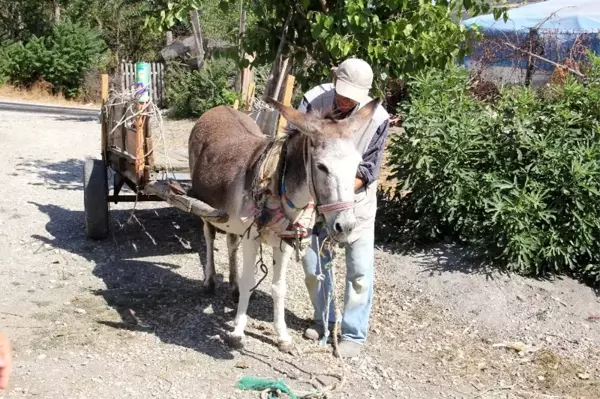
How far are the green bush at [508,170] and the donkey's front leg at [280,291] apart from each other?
7.28 feet

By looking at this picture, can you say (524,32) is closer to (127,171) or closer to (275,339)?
(127,171)

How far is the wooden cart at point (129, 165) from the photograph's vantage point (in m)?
6.53

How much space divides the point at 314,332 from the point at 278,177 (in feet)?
4.81

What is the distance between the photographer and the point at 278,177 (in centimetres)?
467

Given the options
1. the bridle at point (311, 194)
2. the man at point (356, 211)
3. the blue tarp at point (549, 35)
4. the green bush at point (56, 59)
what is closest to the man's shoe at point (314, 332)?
the man at point (356, 211)

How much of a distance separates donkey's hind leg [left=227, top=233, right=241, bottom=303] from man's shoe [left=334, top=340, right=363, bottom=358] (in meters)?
1.24

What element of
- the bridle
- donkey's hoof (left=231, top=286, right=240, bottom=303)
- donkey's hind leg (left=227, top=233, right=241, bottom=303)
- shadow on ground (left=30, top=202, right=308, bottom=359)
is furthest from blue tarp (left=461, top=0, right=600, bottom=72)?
the bridle

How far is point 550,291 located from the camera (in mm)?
6320

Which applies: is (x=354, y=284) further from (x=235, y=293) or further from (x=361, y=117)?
(x=361, y=117)

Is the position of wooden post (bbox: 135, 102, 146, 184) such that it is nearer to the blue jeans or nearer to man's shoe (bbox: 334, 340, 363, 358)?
the blue jeans

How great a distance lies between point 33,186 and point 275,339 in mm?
6164

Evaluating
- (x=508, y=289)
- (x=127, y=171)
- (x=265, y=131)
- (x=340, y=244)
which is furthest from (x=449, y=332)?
(x=127, y=171)

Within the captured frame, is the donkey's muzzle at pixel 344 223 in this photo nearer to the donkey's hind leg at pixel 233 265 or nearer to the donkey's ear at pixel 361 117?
the donkey's ear at pixel 361 117

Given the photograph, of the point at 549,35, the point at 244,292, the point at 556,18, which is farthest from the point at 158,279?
the point at 556,18
